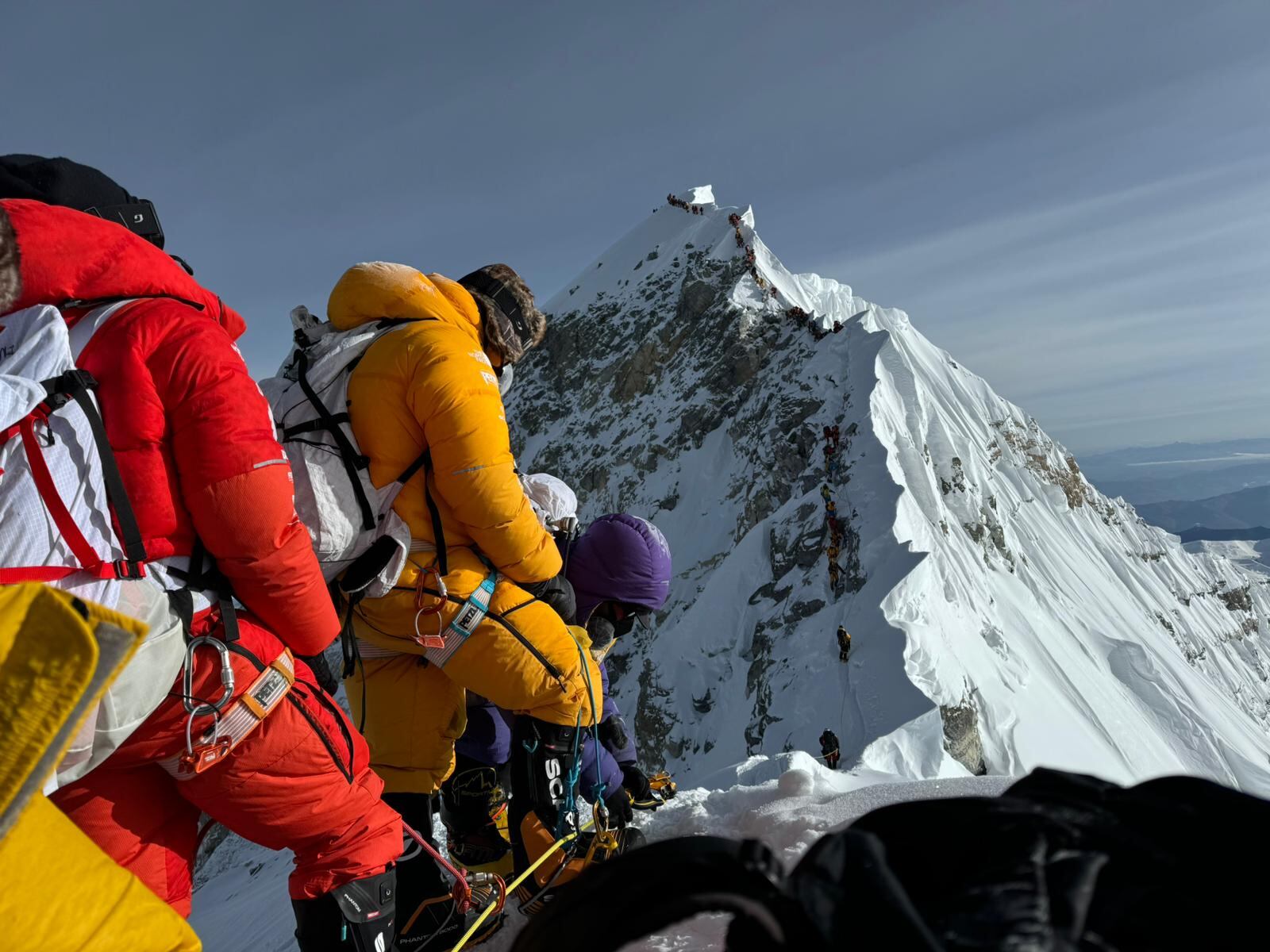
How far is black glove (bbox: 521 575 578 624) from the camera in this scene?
2684 millimetres

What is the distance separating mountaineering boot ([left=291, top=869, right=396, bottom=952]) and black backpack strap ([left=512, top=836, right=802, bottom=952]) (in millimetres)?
1372

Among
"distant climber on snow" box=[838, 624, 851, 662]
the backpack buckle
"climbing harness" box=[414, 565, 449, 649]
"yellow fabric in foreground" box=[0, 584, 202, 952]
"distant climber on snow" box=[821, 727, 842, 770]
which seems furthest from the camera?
"distant climber on snow" box=[838, 624, 851, 662]

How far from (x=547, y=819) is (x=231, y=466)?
1.82m

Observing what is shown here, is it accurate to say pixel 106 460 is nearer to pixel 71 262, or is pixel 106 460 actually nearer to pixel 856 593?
pixel 71 262

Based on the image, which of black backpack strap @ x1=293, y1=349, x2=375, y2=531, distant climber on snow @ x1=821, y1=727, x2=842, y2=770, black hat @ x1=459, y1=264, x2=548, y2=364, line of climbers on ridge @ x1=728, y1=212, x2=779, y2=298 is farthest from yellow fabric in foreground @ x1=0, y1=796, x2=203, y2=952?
line of climbers on ridge @ x1=728, y1=212, x2=779, y2=298

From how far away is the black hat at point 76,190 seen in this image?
162 cm

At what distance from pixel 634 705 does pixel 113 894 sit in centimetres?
1544

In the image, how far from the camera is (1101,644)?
658 inches

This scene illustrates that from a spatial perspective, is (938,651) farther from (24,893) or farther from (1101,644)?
(24,893)

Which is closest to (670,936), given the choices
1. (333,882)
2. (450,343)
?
(333,882)

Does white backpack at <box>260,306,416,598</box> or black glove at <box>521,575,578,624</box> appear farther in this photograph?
black glove at <box>521,575,578,624</box>

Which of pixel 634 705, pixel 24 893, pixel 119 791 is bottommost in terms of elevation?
pixel 634 705

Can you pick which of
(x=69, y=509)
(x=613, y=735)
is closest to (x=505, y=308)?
(x=69, y=509)

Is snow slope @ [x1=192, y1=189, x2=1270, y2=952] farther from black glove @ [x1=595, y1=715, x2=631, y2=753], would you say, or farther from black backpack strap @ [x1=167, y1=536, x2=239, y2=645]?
black backpack strap @ [x1=167, y1=536, x2=239, y2=645]
